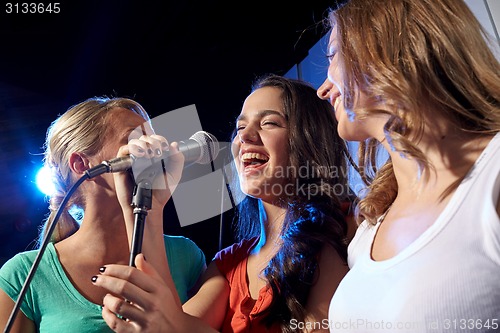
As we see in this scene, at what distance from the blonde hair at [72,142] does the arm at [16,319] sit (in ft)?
0.81

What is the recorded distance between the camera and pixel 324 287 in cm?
140

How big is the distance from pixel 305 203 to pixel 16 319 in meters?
0.87

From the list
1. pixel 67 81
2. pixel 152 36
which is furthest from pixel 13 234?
pixel 152 36

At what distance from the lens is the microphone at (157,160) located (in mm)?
1285

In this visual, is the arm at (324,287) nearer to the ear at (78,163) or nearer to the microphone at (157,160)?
the microphone at (157,160)

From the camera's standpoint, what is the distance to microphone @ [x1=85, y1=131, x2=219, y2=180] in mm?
1285

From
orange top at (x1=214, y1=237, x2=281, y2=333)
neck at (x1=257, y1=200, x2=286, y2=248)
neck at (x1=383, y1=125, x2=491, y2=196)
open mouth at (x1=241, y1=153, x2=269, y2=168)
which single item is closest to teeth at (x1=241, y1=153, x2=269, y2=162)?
open mouth at (x1=241, y1=153, x2=269, y2=168)

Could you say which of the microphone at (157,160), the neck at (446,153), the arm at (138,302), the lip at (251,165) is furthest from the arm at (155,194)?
the neck at (446,153)

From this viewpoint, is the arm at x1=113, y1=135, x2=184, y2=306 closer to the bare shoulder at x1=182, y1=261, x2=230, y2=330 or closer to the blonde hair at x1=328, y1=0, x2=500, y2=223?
the bare shoulder at x1=182, y1=261, x2=230, y2=330

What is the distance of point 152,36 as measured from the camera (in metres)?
2.99

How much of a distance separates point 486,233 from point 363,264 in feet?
0.92

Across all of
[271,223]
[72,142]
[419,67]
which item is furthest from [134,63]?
[419,67]

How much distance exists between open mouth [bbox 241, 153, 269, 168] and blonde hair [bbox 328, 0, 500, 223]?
0.59 meters

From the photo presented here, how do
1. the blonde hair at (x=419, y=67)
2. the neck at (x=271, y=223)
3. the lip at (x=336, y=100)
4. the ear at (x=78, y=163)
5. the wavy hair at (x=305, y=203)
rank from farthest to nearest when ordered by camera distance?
the ear at (x=78, y=163) < the neck at (x=271, y=223) < the wavy hair at (x=305, y=203) < the lip at (x=336, y=100) < the blonde hair at (x=419, y=67)
